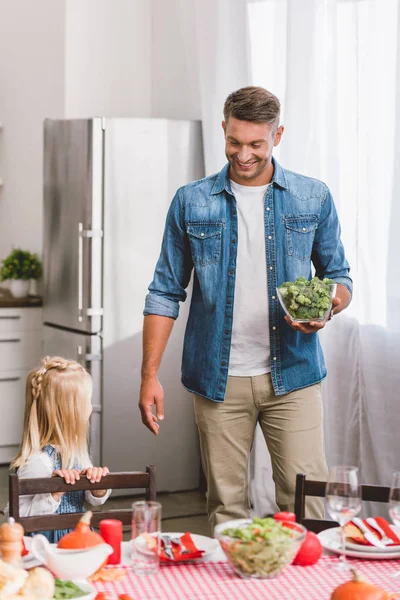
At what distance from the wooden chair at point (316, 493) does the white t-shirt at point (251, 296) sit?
0.48 metres

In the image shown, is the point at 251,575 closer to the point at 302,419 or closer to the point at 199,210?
the point at 302,419

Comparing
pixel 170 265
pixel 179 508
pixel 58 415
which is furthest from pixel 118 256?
pixel 58 415

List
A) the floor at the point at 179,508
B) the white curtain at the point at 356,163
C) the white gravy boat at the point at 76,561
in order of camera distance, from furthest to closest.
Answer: the floor at the point at 179,508, the white curtain at the point at 356,163, the white gravy boat at the point at 76,561

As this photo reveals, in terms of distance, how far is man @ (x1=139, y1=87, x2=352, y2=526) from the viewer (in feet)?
8.03

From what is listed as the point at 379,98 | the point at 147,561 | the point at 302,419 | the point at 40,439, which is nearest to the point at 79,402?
the point at 40,439

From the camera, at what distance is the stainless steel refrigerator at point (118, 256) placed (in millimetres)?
4160

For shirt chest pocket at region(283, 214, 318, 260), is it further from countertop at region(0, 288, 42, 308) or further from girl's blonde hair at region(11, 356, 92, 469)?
countertop at region(0, 288, 42, 308)

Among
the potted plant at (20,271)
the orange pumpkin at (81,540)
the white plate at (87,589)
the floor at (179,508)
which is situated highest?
the potted plant at (20,271)

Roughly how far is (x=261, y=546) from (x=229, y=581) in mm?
95

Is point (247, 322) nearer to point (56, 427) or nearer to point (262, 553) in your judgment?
point (56, 427)

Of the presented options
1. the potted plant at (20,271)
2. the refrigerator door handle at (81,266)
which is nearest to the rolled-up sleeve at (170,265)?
the refrigerator door handle at (81,266)

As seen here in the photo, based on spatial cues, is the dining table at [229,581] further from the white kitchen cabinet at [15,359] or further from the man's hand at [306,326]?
the white kitchen cabinet at [15,359]

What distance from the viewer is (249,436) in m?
2.53

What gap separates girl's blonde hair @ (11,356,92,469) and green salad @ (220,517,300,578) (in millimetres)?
877
